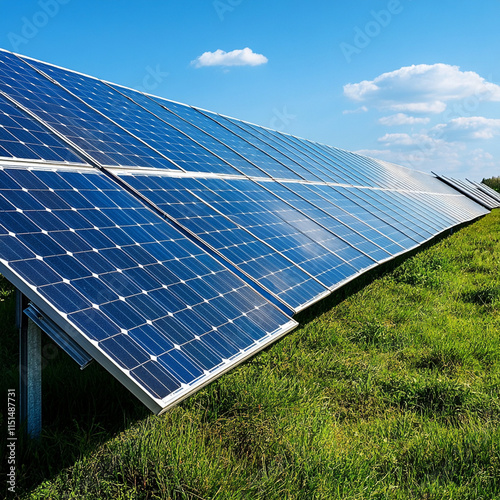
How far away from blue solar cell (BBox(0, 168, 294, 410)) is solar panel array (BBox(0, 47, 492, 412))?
0.05 feet

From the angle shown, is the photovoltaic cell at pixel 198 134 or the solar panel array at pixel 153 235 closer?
the solar panel array at pixel 153 235

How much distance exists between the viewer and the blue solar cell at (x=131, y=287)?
354cm

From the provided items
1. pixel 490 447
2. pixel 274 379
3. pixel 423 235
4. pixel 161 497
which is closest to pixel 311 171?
pixel 423 235

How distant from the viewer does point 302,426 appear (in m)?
4.89

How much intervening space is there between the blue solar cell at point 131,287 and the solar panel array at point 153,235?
1 centimetres

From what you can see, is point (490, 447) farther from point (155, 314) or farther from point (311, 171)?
point (311, 171)

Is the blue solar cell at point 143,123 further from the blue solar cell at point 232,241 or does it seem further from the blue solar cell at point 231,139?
the blue solar cell at point 231,139

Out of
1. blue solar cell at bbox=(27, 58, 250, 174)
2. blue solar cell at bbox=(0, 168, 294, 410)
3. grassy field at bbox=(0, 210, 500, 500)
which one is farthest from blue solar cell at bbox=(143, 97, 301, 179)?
blue solar cell at bbox=(0, 168, 294, 410)

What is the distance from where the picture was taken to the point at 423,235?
12688 mm

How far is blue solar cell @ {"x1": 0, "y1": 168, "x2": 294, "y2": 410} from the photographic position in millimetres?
3545

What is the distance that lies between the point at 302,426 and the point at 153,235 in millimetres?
2571

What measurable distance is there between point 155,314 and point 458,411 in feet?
12.4

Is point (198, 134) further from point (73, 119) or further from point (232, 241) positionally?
point (232, 241)

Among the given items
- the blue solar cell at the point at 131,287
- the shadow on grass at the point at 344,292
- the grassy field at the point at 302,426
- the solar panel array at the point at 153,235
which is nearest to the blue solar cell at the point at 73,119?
the solar panel array at the point at 153,235
